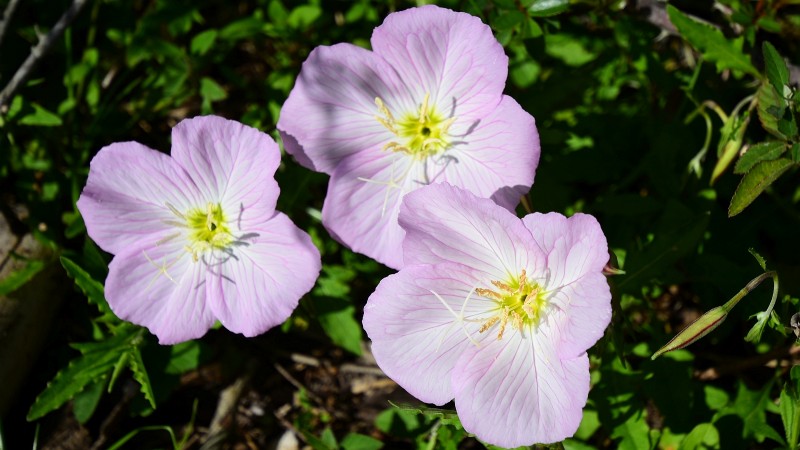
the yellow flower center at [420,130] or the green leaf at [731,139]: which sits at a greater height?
the yellow flower center at [420,130]

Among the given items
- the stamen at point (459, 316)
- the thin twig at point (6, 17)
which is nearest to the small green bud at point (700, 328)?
the stamen at point (459, 316)

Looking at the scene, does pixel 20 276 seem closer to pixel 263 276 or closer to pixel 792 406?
pixel 263 276

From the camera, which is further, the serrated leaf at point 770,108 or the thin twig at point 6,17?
the thin twig at point 6,17

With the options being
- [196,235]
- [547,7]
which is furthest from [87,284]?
[547,7]

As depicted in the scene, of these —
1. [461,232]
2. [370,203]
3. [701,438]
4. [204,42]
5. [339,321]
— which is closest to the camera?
[461,232]

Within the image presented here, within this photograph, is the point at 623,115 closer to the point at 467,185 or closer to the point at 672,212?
the point at 672,212

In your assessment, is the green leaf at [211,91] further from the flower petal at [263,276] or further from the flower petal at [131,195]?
the flower petal at [263,276]
